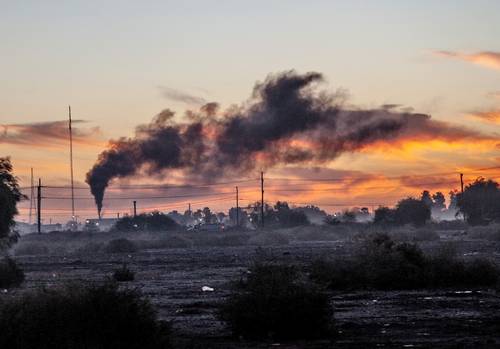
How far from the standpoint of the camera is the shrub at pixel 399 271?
3869 centimetres

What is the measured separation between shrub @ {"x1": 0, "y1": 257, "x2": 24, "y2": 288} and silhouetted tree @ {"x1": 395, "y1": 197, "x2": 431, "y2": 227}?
13461 centimetres

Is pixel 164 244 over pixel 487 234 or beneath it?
beneath

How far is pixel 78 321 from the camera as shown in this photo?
57.4ft

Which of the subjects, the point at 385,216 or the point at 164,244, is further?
the point at 385,216

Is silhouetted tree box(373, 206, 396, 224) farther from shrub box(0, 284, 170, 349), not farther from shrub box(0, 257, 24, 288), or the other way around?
shrub box(0, 284, 170, 349)

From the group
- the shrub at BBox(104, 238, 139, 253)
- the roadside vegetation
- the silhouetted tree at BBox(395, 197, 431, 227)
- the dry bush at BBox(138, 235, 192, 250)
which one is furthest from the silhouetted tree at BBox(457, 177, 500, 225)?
the roadside vegetation

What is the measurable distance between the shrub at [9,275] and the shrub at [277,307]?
2560 centimetres

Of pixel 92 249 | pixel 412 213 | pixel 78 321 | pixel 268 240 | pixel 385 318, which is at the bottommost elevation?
pixel 385 318

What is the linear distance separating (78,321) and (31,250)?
114625mm

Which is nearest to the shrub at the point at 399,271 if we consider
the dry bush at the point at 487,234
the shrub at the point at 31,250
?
the dry bush at the point at 487,234

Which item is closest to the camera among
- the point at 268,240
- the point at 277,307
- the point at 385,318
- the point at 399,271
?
the point at 277,307

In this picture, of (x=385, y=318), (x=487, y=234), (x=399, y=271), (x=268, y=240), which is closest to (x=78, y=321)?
(x=385, y=318)

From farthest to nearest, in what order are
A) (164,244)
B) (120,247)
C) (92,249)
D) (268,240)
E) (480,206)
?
(480,206)
(268,240)
(164,244)
(92,249)
(120,247)

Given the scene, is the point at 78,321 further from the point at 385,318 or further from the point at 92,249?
the point at 92,249
